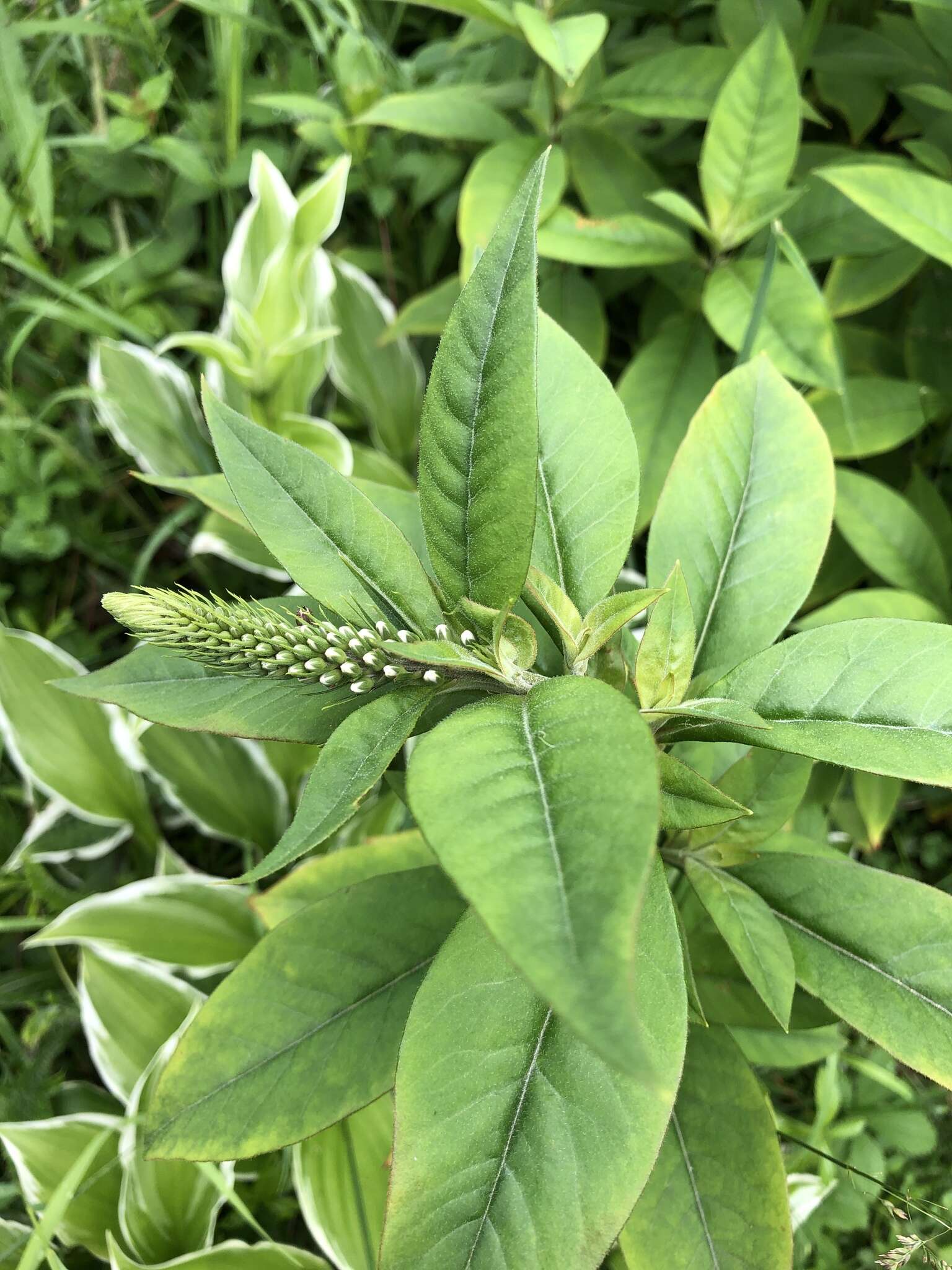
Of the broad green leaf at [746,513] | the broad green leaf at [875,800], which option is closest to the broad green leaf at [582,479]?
the broad green leaf at [746,513]

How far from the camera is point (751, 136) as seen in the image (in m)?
1.23

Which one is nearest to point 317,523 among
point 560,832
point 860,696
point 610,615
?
point 610,615

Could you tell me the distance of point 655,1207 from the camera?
91cm

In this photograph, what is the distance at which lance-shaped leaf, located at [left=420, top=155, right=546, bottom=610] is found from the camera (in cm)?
62

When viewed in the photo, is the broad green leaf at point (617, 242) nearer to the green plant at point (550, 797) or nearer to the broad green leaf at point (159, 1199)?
the green plant at point (550, 797)

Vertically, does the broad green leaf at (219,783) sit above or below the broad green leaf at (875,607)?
below

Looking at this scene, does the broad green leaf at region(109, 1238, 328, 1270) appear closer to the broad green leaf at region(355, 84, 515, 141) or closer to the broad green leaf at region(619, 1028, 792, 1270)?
the broad green leaf at region(619, 1028, 792, 1270)

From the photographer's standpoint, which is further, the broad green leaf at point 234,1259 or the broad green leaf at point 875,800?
the broad green leaf at point 875,800

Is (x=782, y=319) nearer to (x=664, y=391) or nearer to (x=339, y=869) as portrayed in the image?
(x=664, y=391)

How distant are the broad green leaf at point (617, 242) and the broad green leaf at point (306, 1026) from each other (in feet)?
2.80

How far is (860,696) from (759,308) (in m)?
0.60

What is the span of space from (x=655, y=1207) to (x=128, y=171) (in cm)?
202

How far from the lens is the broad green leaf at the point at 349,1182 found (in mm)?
1219

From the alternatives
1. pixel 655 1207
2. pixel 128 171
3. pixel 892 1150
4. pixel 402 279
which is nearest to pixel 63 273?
pixel 128 171
